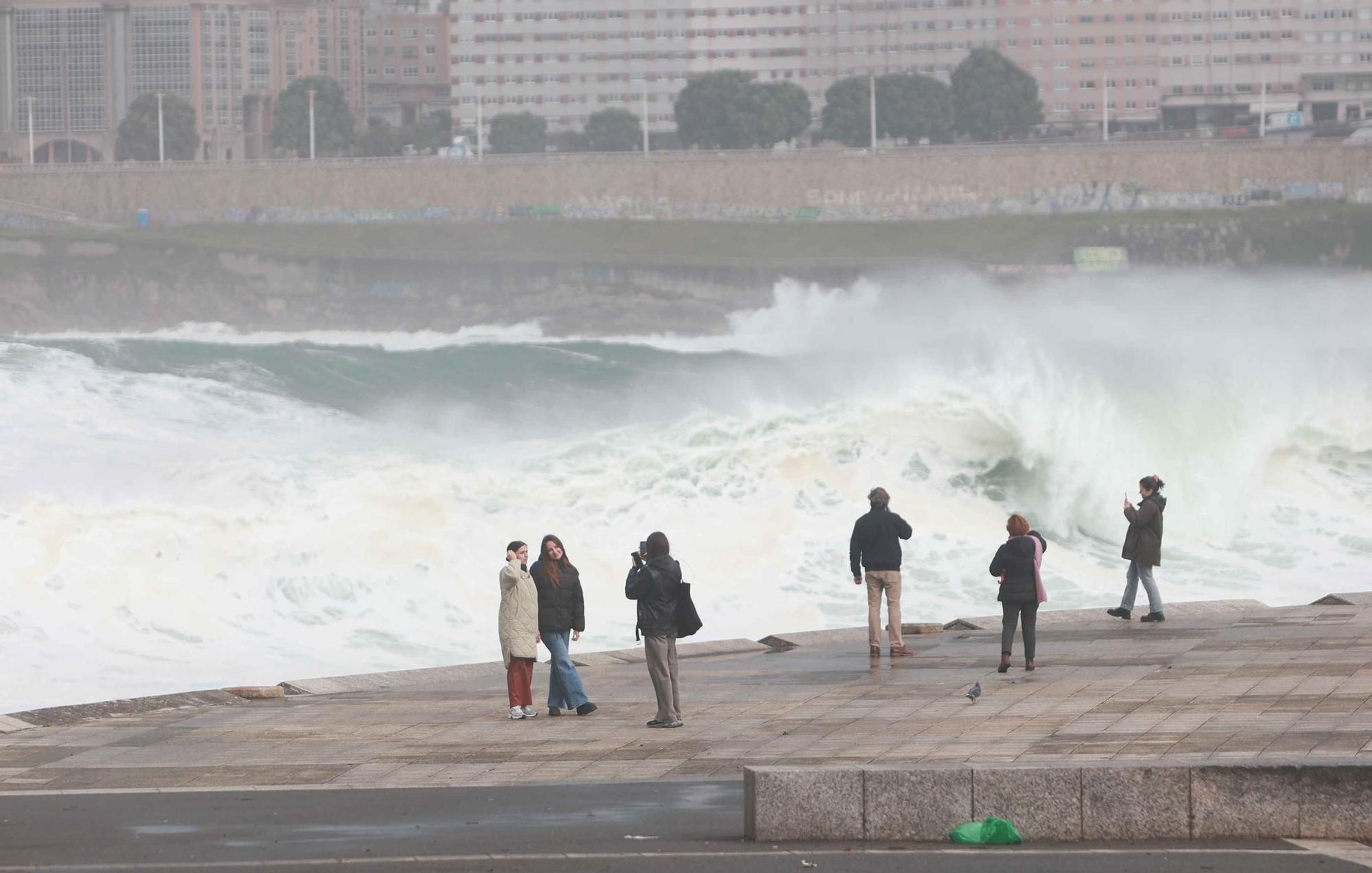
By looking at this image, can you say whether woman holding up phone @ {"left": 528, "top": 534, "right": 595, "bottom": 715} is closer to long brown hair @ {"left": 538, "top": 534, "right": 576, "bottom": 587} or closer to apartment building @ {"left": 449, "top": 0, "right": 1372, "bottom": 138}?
long brown hair @ {"left": 538, "top": 534, "right": 576, "bottom": 587}

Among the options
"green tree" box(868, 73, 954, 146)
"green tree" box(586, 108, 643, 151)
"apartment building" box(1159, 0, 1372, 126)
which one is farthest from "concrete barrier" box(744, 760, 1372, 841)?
"apartment building" box(1159, 0, 1372, 126)

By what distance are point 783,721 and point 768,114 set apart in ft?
364

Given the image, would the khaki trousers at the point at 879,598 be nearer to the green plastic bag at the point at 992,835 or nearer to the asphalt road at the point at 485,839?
the asphalt road at the point at 485,839

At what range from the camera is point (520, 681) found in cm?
1472

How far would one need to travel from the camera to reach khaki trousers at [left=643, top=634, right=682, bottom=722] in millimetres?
13727

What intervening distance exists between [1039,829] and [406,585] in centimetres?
1746

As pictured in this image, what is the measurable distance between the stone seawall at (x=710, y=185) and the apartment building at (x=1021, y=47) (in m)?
29.9

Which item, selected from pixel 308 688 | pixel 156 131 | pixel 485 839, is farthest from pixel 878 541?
pixel 156 131

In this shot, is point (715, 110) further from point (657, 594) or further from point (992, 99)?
point (657, 594)

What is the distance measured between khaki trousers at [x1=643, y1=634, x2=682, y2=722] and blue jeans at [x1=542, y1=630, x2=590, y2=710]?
0.95 metres

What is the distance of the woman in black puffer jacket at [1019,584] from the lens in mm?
15836

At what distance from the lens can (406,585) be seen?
2634 centimetres

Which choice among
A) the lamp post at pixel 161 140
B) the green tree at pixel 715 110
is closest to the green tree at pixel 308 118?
the lamp post at pixel 161 140

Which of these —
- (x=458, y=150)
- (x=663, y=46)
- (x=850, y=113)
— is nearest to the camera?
(x=850, y=113)
